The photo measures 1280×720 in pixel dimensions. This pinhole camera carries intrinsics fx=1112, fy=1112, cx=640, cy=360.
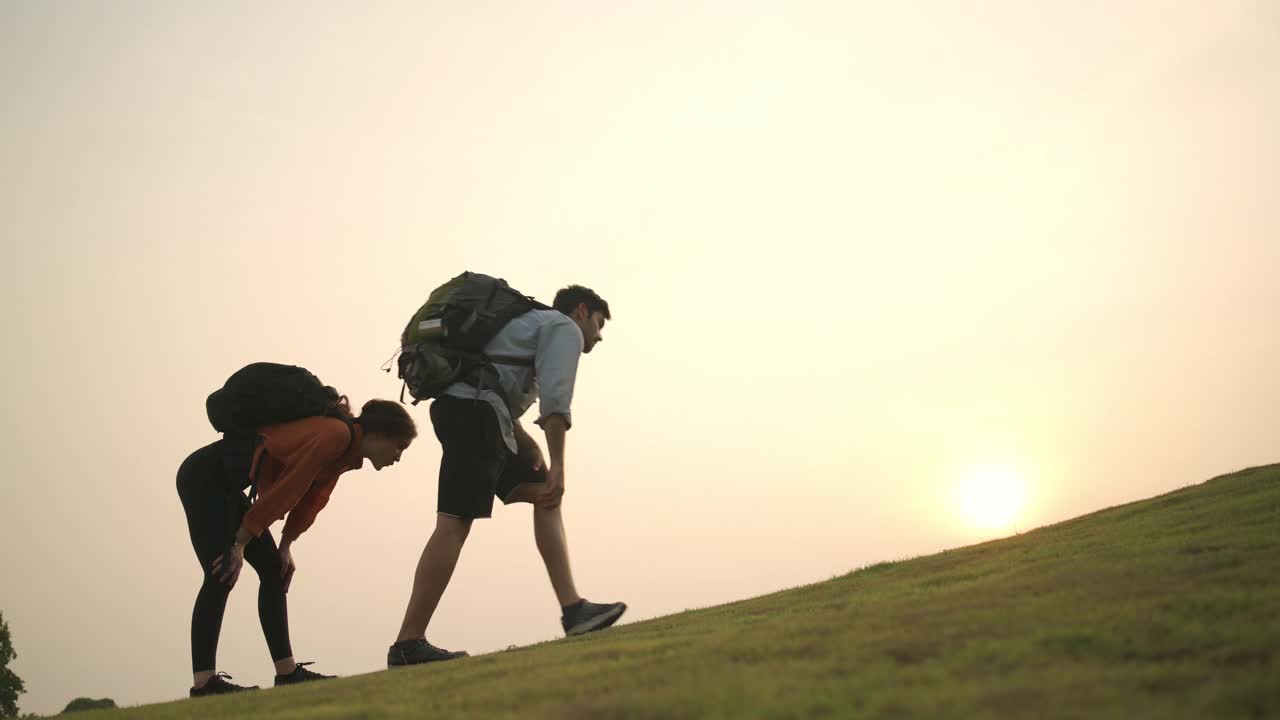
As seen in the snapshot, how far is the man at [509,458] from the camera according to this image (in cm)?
794

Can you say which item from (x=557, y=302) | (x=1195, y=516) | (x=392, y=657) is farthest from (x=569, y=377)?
(x=1195, y=516)

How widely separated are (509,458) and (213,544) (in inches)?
91.6

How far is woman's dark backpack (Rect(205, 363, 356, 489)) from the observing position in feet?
25.1

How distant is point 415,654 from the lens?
25.6ft

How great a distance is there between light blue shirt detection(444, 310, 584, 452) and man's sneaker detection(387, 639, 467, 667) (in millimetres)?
1554

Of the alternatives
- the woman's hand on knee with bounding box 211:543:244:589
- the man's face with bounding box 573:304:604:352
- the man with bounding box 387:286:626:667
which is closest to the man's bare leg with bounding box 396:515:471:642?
the man with bounding box 387:286:626:667

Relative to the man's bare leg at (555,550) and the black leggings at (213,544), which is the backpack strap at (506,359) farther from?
the black leggings at (213,544)

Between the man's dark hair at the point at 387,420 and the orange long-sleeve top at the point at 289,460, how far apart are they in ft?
0.61

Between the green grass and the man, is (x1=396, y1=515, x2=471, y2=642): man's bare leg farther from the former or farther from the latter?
the green grass

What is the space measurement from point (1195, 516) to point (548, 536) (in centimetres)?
484

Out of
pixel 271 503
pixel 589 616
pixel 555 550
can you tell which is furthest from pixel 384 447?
pixel 589 616

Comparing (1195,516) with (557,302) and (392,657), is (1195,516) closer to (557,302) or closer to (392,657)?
(557,302)

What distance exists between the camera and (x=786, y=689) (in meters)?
4.28

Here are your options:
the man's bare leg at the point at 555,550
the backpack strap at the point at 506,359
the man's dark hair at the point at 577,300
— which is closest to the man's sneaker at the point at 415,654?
the man's bare leg at the point at 555,550
